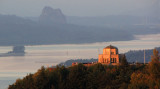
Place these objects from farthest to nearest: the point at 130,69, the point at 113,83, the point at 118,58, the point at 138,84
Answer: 1. the point at 118,58
2. the point at 130,69
3. the point at 113,83
4. the point at 138,84

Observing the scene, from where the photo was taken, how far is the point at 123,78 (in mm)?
84062

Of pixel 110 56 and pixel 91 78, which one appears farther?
pixel 110 56

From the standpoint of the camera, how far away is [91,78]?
84.8m

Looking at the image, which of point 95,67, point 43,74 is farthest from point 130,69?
point 43,74

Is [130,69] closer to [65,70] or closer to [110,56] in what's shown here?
[65,70]

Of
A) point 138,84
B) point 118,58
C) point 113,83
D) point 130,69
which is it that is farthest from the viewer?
point 118,58

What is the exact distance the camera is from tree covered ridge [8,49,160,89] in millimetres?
80062

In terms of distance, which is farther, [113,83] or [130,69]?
[130,69]

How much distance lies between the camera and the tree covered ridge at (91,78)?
3152 inches

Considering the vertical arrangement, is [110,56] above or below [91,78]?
above

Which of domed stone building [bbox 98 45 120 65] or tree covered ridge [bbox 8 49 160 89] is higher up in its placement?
domed stone building [bbox 98 45 120 65]

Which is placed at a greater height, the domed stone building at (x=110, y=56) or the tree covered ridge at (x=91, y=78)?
the domed stone building at (x=110, y=56)

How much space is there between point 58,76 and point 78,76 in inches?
89.6

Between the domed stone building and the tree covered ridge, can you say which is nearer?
the tree covered ridge
